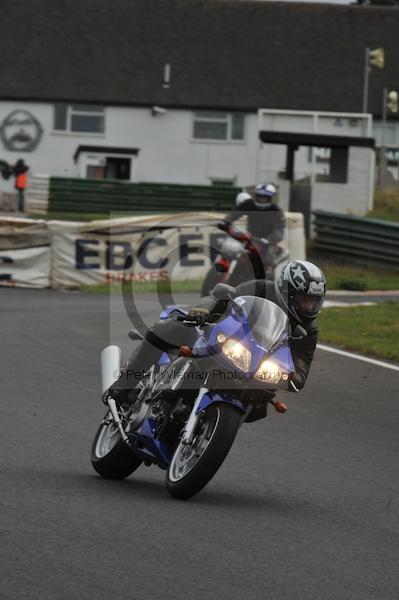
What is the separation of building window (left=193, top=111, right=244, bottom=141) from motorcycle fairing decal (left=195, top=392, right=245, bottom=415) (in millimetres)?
50399

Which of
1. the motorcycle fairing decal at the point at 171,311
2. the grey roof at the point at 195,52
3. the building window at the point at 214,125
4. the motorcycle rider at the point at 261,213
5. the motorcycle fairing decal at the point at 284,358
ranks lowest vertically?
the motorcycle fairing decal at the point at 284,358

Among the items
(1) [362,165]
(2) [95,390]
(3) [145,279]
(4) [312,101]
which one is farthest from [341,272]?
(4) [312,101]

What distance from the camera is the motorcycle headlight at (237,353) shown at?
23.5 ft

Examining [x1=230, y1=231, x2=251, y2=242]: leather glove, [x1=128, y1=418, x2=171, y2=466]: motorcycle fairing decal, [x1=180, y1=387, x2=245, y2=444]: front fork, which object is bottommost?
[x1=128, y1=418, x2=171, y2=466]: motorcycle fairing decal

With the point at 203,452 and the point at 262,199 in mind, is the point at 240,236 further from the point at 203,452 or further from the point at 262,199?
the point at 203,452

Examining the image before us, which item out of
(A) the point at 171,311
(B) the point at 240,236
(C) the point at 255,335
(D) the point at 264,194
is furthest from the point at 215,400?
(D) the point at 264,194

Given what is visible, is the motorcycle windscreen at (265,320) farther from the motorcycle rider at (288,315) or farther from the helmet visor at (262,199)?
the helmet visor at (262,199)

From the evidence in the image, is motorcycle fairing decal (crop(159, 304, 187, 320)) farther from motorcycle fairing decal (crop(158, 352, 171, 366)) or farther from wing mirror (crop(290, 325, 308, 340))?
wing mirror (crop(290, 325, 308, 340))

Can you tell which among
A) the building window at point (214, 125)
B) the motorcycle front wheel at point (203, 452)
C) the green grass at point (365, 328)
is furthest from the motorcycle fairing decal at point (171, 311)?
the building window at point (214, 125)

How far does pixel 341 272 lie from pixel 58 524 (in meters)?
20.5

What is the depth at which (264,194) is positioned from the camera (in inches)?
698

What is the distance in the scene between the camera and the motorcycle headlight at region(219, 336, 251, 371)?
717 centimetres

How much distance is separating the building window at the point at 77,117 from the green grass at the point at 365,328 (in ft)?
127

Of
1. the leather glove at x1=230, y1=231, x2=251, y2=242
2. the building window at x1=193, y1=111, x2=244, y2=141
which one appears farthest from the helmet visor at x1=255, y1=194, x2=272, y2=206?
the building window at x1=193, y1=111, x2=244, y2=141
